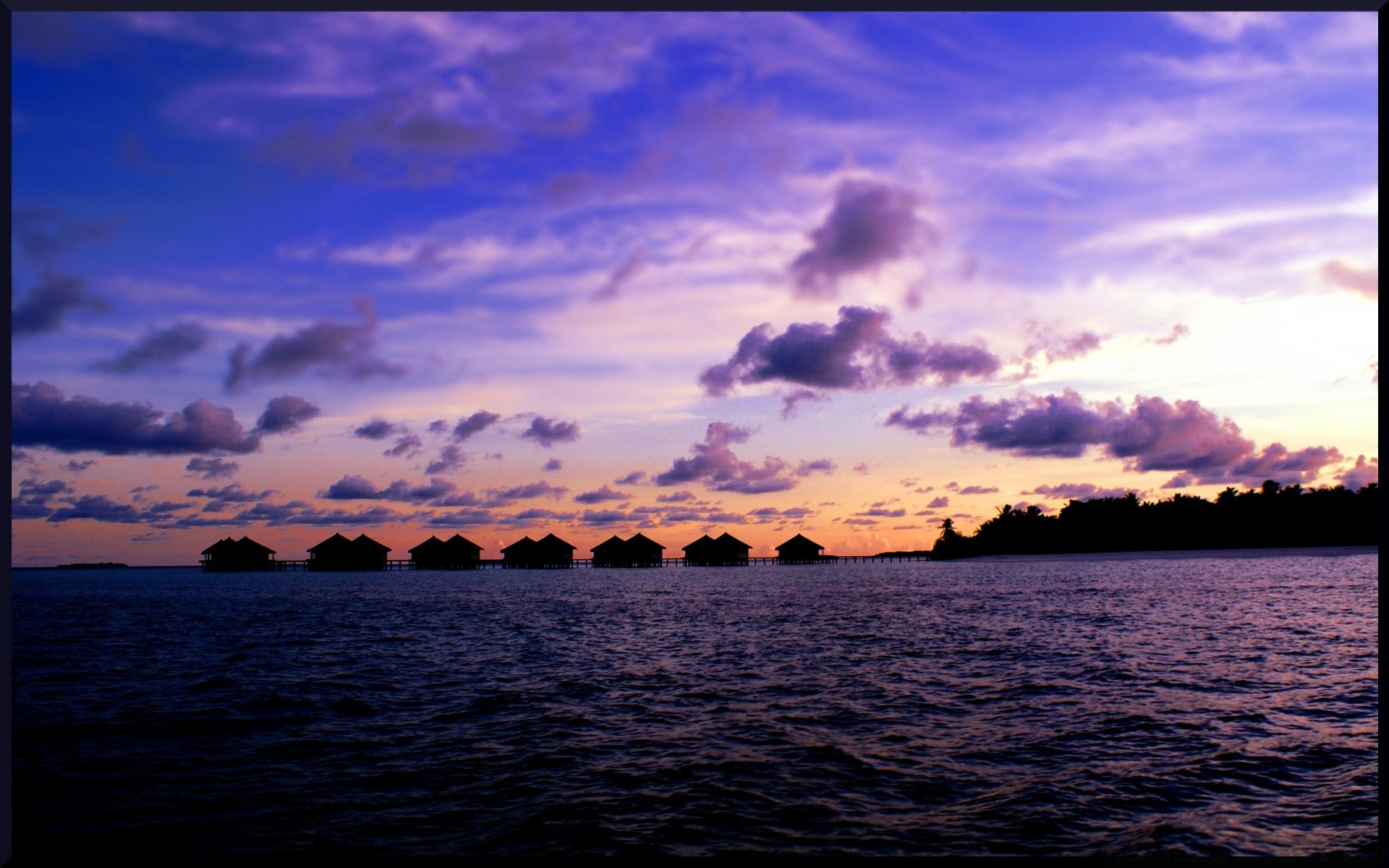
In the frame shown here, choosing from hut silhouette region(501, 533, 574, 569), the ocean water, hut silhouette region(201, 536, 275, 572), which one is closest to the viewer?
the ocean water

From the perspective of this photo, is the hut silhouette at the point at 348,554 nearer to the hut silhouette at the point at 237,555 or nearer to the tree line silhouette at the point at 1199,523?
the hut silhouette at the point at 237,555

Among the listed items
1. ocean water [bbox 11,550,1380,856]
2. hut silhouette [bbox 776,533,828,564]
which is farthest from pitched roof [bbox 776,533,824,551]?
ocean water [bbox 11,550,1380,856]

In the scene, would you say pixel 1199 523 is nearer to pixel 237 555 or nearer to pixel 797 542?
pixel 797 542

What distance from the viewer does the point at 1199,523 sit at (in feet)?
401

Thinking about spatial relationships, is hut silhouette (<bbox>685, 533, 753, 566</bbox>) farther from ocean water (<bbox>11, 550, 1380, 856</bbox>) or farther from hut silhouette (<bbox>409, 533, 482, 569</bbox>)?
ocean water (<bbox>11, 550, 1380, 856</bbox>)

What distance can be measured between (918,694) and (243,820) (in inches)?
464

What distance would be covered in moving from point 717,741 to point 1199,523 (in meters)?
131

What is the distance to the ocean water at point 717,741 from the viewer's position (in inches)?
353

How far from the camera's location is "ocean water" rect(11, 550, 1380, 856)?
29.5ft

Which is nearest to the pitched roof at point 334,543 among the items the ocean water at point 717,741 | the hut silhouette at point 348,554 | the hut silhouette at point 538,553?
the hut silhouette at point 348,554

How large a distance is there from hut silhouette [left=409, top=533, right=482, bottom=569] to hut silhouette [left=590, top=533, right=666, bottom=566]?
1815cm

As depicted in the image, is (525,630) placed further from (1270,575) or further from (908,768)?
(1270,575)

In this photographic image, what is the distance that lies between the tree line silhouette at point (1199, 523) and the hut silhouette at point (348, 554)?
105 meters

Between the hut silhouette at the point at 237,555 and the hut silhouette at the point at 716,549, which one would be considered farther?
the hut silhouette at the point at 716,549
